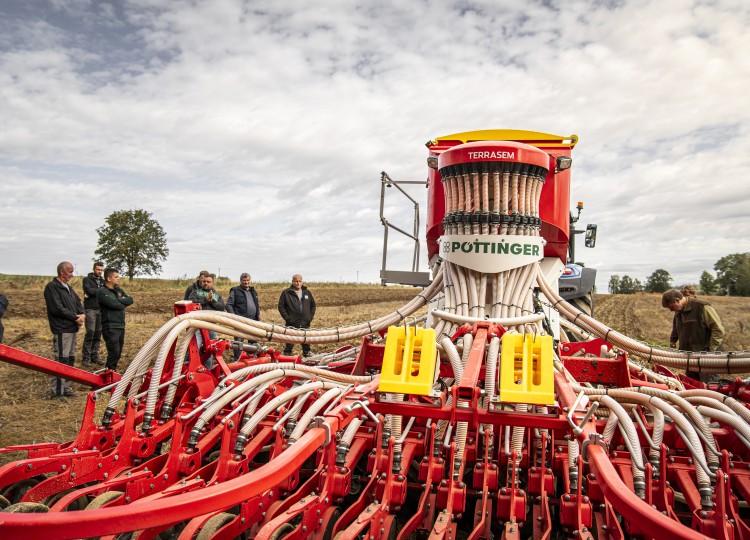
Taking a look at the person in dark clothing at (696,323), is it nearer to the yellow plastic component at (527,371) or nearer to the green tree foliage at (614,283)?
the yellow plastic component at (527,371)

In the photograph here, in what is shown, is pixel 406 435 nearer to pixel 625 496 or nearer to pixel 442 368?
pixel 442 368

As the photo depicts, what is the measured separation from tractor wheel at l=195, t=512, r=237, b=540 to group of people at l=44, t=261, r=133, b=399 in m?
5.55

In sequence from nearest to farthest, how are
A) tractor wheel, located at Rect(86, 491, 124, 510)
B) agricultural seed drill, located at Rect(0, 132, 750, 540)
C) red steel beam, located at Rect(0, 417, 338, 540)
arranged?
red steel beam, located at Rect(0, 417, 338, 540) < agricultural seed drill, located at Rect(0, 132, 750, 540) < tractor wheel, located at Rect(86, 491, 124, 510)

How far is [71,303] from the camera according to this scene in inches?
330

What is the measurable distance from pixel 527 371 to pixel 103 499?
2383mm

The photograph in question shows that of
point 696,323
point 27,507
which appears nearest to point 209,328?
point 27,507

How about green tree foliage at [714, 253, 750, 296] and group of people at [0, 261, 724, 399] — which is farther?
green tree foliage at [714, 253, 750, 296]

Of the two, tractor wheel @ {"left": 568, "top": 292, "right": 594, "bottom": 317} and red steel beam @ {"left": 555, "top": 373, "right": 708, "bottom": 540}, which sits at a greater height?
tractor wheel @ {"left": 568, "top": 292, "right": 594, "bottom": 317}

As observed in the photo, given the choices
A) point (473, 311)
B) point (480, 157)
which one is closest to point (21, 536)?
point (473, 311)

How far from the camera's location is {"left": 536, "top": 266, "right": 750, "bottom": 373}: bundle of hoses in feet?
15.6

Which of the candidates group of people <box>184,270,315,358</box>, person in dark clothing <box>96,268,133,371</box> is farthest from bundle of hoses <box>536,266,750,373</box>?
person in dark clothing <box>96,268,133,371</box>

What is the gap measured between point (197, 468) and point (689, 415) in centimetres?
299

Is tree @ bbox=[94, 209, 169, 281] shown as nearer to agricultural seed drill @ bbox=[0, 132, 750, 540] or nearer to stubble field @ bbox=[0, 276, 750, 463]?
stubble field @ bbox=[0, 276, 750, 463]

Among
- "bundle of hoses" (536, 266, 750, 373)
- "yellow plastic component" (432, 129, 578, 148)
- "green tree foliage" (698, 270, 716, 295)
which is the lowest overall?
"bundle of hoses" (536, 266, 750, 373)
